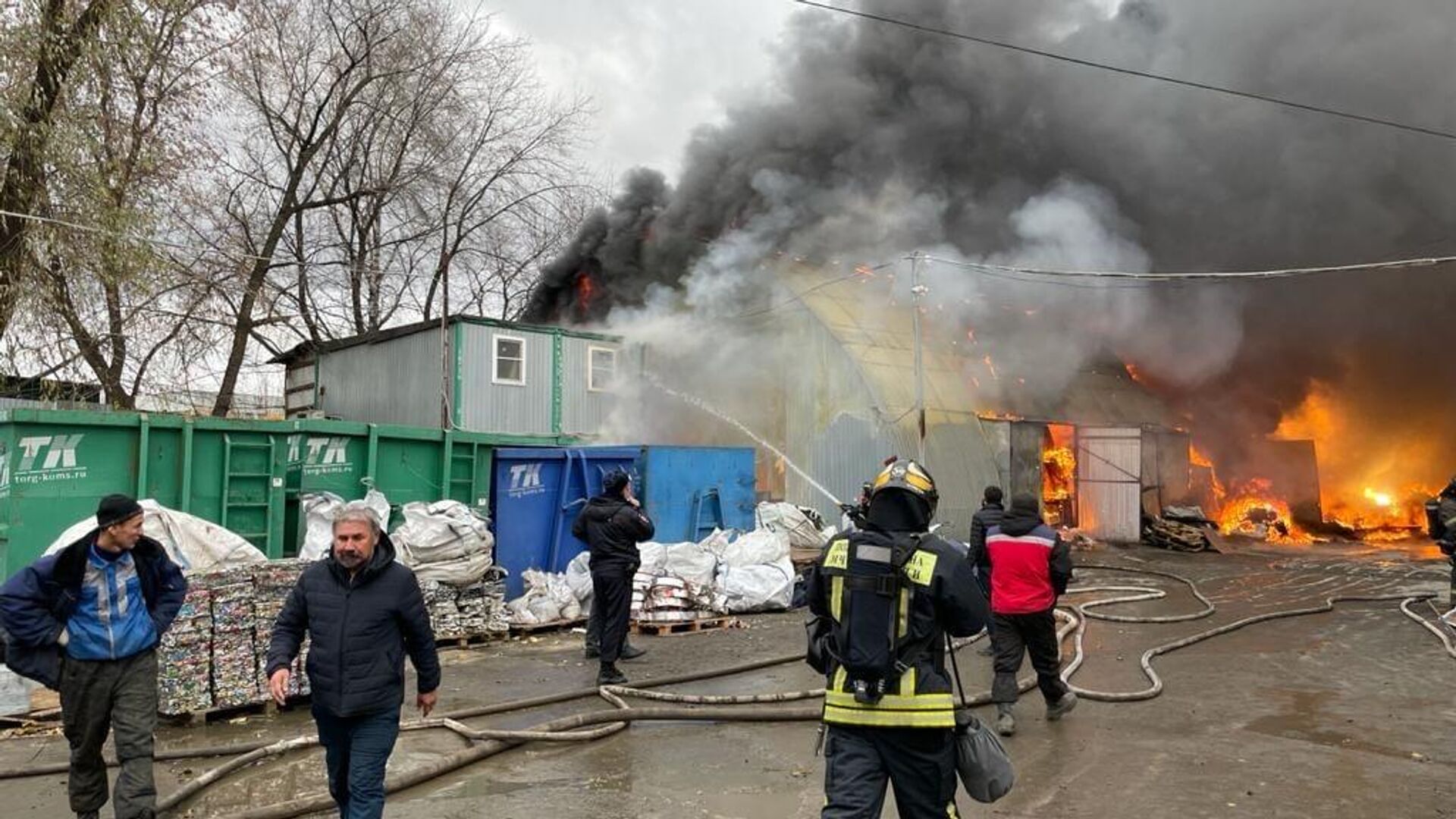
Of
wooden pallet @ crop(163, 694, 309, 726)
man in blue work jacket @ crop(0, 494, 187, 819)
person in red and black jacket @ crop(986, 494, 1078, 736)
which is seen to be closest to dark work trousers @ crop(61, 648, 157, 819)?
man in blue work jacket @ crop(0, 494, 187, 819)

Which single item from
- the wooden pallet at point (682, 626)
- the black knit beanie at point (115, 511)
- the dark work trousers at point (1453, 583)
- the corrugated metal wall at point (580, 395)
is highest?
the corrugated metal wall at point (580, 395)

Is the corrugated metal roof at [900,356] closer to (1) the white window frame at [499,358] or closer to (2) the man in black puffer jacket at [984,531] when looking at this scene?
(1) the white window frame at [499,358]

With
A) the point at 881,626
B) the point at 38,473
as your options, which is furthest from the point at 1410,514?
the point at 38,473

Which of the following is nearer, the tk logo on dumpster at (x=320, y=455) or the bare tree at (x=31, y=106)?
the bare tree at (x=31, y=106)

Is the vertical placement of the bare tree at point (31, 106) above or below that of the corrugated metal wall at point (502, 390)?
above

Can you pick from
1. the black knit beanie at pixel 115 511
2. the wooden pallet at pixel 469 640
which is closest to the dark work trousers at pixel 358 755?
the black knit beanie at pixel 115 511

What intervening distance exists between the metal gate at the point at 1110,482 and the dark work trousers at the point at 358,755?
1850 centimetres

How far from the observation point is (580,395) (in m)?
17.1

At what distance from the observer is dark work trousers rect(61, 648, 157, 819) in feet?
13.1

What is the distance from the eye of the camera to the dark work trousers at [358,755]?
3.51 metres

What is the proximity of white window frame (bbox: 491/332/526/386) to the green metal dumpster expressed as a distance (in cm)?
519

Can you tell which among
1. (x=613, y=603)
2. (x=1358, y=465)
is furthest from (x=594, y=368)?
(x=1358, y=465)

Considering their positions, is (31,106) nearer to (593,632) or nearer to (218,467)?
(218,467)

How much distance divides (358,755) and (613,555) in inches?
147
